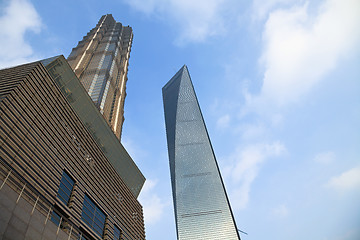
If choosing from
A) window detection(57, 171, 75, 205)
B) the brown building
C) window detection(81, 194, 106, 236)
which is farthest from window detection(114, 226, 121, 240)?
window detection(57, 171, 75, 205)

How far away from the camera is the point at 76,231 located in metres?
26.3

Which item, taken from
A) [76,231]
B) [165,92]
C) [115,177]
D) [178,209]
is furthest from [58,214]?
[165,92]

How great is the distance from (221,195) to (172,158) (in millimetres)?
32404

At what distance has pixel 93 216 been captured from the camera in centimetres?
3331

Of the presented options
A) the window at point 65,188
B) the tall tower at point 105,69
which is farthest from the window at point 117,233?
the tall tower at point 105,69

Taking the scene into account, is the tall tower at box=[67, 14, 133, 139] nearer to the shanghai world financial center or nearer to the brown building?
the shanghai world financial center

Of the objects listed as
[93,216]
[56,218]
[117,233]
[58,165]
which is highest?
[58,165]

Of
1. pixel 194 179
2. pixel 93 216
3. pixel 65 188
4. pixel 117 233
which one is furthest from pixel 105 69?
pixel 65 188

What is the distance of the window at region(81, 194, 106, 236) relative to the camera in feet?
104

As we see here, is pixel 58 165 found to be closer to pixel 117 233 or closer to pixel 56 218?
pixel 56 218

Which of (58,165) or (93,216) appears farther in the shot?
(93,216)

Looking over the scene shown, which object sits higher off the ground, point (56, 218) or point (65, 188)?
point (65, 188)

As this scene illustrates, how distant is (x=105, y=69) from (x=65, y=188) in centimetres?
8993

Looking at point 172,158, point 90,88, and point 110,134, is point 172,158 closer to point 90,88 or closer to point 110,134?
point 90,88
